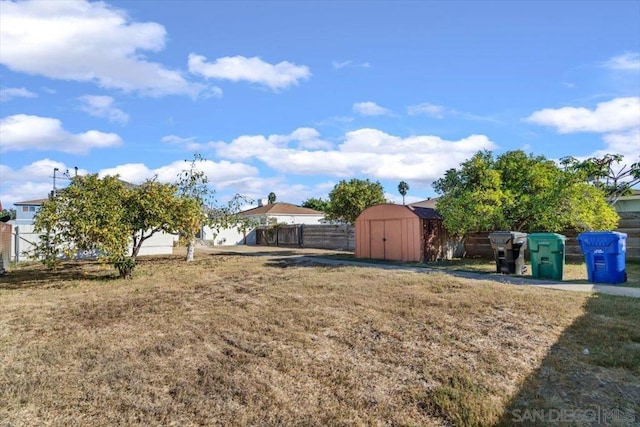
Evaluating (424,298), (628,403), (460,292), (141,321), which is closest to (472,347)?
(628,403)

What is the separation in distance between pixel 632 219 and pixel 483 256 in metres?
5.16

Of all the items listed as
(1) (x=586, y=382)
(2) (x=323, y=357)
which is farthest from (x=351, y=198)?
(1) (x=586, y=382)

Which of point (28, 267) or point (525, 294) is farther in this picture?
point (28, 267)

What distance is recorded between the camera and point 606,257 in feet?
30.7

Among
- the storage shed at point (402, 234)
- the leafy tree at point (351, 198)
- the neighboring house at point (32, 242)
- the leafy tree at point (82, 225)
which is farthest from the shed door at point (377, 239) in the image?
the neighboring house at point (32, 242)

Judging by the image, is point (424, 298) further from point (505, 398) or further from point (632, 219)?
point (632, 219)

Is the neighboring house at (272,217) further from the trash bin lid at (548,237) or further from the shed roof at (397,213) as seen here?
the trash bin lid at (548,237)

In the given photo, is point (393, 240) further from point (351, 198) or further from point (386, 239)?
point (351, 198)

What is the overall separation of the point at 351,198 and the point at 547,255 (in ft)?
52.6

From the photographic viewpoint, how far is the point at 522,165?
1414 centimetres

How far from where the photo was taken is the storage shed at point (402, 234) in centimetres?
1590

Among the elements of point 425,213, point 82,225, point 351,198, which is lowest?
point 82,225

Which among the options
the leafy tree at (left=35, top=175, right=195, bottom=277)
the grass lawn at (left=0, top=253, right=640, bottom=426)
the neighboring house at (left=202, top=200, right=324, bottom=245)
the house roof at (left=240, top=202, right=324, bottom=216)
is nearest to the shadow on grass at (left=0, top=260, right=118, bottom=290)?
the leafy tree at (left=35, top=175, right=195, bottom=277)

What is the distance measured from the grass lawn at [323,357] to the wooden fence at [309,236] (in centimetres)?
1591
